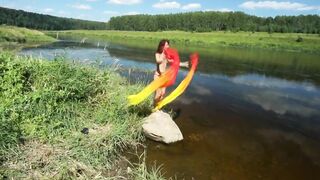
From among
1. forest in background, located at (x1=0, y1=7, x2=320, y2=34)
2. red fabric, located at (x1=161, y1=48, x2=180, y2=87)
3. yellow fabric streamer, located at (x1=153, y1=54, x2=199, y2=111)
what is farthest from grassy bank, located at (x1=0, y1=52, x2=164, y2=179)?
A: forest in background, located at (x1=0, y1=7, x2=320, y2=34)

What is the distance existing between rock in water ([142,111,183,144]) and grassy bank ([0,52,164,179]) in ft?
0.96

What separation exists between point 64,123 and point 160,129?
2.72m

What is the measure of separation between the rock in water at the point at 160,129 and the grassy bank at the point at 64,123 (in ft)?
0.96

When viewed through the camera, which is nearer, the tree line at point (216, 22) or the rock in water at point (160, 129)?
the rock in water at point (160, 129)

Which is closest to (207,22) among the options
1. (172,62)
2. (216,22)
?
(216,22)

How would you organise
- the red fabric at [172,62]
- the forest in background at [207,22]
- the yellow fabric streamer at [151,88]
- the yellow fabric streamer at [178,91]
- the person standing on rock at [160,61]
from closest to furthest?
the yellow fabric streamer at [151,88] < the person standing on rock at [160,61] < the yellow fabric streamer at [178,91] < the red fabric at [172,62] < the forest in background at [207,22]

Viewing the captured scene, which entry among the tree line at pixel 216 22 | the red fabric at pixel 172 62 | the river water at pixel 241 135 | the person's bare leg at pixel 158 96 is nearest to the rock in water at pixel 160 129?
the river water at pixel 241 135

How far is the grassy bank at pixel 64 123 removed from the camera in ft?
23.6

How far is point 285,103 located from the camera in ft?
56.5

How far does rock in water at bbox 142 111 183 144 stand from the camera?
32.2 ft

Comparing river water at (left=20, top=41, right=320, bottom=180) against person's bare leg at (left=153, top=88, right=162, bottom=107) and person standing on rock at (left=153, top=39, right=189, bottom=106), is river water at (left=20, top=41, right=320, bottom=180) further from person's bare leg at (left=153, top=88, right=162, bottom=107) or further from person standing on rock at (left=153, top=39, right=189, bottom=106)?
person standing on rock at (left=153, top=39, right=189, bottom=106)

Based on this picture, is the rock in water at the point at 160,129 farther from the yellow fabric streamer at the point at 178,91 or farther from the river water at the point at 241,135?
the yellow fabric streamer at the point at 178,91

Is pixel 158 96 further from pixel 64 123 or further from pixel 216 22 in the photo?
pixel 216 22

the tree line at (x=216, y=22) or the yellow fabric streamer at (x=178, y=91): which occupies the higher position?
the tree line at (x=216, y=22)
